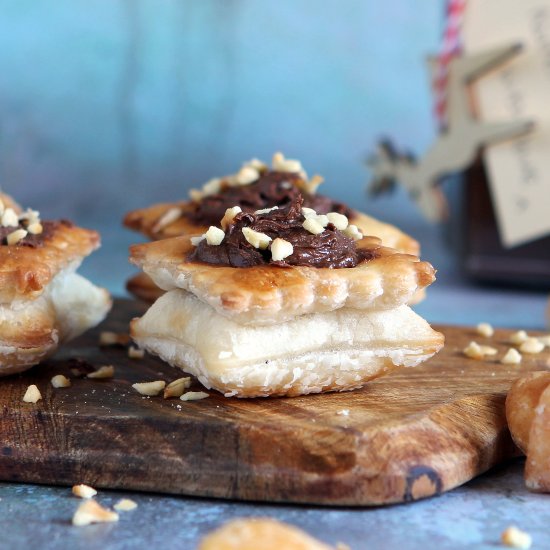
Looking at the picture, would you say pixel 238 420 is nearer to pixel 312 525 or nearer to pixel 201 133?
pixel 312 525

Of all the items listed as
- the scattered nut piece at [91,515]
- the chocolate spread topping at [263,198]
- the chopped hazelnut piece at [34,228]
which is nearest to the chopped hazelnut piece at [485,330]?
the chocolate spread topping at [263,198]

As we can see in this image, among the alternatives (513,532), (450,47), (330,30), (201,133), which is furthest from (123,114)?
(513,532)

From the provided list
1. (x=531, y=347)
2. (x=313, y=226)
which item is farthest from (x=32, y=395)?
(x=531, y=347)

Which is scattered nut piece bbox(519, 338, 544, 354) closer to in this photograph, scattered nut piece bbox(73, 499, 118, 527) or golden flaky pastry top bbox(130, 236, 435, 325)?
golden flaky pastry top bbox(130, 236, 435, 325)

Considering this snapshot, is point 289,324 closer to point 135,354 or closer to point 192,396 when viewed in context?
point 192,396

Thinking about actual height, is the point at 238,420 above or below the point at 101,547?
above
